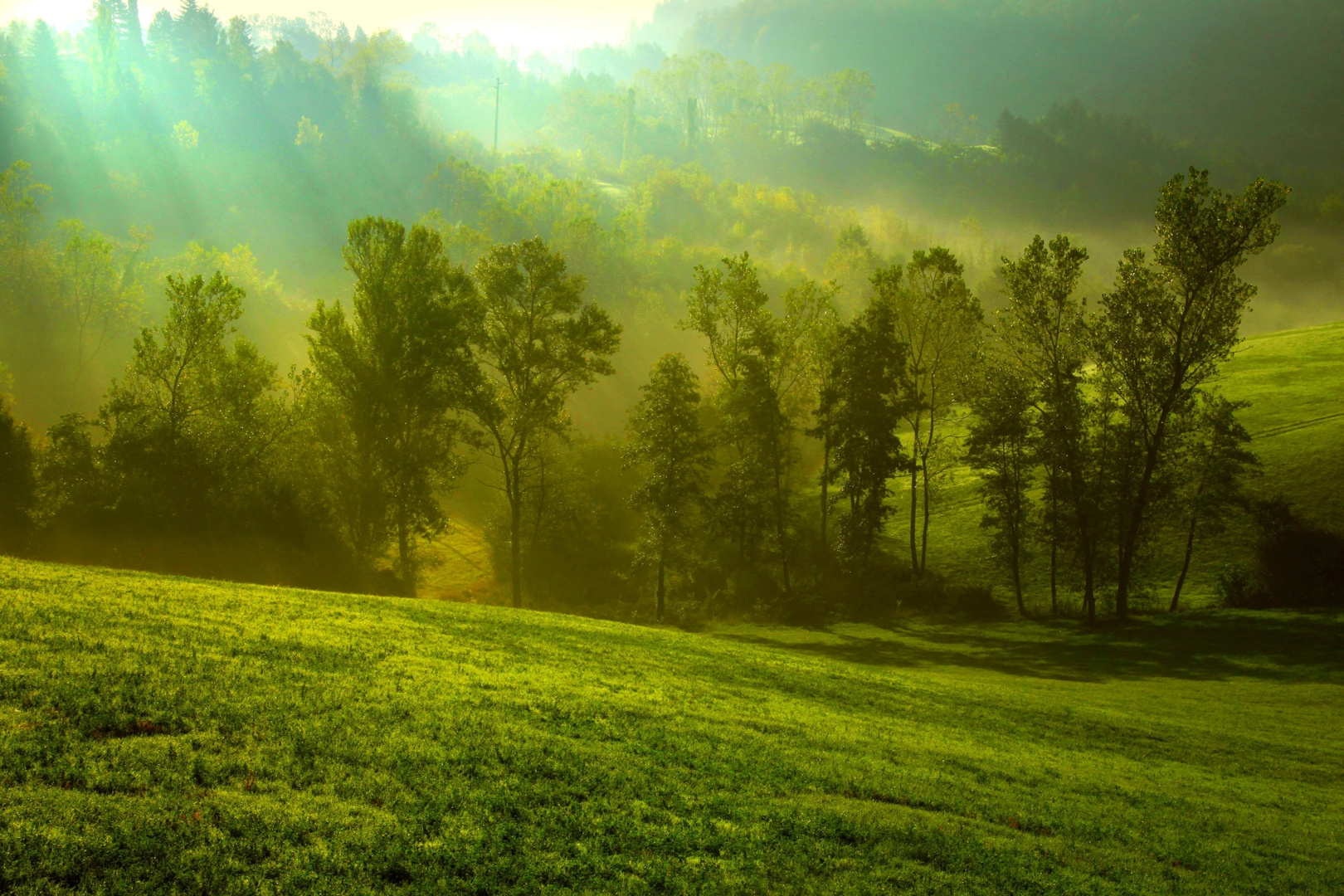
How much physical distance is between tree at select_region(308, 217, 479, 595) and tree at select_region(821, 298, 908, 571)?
2737cm

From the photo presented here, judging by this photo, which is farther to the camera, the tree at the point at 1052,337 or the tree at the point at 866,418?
the tree at the point at 866,418

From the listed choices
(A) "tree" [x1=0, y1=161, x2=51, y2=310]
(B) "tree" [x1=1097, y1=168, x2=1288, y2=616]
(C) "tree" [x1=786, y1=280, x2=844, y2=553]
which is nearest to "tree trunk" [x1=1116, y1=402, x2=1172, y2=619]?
(B) "tree" [x1=1097, y1=168, x2=1288, y2=616]

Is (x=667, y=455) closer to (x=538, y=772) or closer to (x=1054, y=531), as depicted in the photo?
(x=1054, y=531)

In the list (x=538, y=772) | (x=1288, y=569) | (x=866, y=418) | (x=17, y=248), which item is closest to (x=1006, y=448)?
(x=866, y=418)

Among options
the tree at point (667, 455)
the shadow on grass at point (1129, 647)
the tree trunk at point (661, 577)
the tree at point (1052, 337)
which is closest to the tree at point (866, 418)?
the tree at point (1052, 337)

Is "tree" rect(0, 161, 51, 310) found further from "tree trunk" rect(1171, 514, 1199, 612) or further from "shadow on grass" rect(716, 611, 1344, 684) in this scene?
"tree trunk" rect(1171, 514, 1199, 612)

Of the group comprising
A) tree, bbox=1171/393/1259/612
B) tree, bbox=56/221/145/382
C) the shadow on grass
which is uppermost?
tree, bbox=56/221/145/382

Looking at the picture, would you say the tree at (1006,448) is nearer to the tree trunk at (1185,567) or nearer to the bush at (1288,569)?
the tree trunk at (1185,567)

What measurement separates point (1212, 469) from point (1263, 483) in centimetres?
1672

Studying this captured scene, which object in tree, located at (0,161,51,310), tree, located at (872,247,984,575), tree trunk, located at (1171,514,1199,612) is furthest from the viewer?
tree, located at (0,161,51,310)

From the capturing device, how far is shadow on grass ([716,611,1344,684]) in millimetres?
38219

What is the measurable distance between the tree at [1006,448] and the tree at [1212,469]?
971 cm

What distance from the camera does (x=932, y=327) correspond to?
65.6m

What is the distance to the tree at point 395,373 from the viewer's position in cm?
5188
